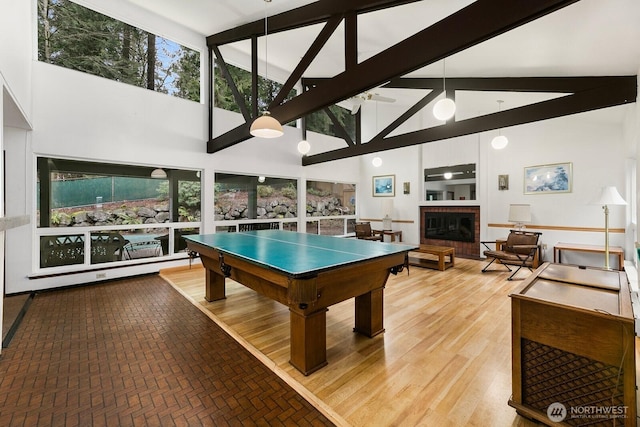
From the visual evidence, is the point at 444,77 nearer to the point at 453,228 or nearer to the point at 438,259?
the point at 438,259

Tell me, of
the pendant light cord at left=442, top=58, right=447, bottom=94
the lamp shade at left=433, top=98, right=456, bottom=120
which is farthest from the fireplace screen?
the lamp shade at left=433, top=98, right=456, bottom=120

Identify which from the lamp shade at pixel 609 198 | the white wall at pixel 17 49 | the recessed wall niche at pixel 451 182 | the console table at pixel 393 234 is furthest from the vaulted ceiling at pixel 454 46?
the console table at pixel 393 234

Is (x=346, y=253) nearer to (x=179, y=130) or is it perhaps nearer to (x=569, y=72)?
(x=569, y=72)

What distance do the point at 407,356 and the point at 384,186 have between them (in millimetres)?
6815

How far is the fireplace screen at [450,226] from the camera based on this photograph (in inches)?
282

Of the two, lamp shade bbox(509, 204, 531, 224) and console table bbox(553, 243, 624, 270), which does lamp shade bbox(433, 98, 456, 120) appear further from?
console table bbox(553, 243, 624, 270)

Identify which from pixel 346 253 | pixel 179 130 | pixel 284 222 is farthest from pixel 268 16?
pixel 284 222

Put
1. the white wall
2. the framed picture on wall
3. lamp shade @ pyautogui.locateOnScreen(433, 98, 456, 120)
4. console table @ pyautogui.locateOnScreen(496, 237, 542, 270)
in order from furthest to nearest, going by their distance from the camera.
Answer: the framed picture on wall
console table @ pyautogui.locateOnScreen(496, 237, 542, 270)
lamp shade @ pyautogui.locateOnScreen(433, 98, 456, 120)
the white wall

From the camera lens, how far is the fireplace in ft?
23.2

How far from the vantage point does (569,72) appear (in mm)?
3549

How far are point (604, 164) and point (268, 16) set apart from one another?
682 cm

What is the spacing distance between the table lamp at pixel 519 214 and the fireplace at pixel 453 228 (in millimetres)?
935

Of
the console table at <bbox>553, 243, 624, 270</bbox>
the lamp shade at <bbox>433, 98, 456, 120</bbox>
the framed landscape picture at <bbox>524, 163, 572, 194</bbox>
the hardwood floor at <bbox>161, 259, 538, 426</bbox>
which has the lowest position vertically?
the hardwood floor at <bbox>161, 259, 538, 426</bbox>

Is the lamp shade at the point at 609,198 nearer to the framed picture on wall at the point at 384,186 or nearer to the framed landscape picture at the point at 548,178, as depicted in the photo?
the framed landscape picture at the point at 548,178
